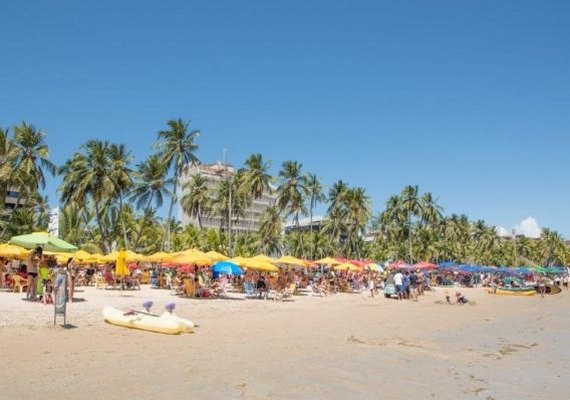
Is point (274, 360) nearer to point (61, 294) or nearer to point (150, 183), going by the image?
point (61, 294)

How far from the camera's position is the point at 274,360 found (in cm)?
975

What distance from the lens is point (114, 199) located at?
179ft

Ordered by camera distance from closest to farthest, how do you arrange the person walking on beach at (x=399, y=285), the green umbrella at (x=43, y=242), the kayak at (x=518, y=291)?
the green umbrella at (x=43, y=242) < the person walking on beach at (x=399, y=285) < the kayak at (x=518, y=291)

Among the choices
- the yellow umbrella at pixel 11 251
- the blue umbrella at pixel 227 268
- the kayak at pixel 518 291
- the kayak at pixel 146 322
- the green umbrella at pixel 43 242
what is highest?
the yellow umbrella at pixel 11 251

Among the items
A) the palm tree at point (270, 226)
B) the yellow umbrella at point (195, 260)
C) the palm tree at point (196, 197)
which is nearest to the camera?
the yellow umbrella at point (195, 260)

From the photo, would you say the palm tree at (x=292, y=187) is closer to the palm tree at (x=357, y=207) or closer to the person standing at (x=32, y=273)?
the palm tree at (x=357, y=207)

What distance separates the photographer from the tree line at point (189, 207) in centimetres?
5059

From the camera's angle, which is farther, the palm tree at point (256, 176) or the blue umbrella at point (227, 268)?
the palm tree at point (256, 176)

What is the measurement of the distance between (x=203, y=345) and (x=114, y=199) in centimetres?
4616

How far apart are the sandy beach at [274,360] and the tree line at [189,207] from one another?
34502 millimetres

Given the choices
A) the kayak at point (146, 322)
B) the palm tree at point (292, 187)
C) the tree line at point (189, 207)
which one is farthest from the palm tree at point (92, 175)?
the kayak at point (146, 322)

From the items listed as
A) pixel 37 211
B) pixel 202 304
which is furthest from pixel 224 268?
pixel 37 211

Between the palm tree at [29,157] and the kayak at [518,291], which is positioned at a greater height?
the palm tree at [29,157]

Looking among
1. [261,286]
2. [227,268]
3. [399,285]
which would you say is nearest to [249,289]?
[261,286]
